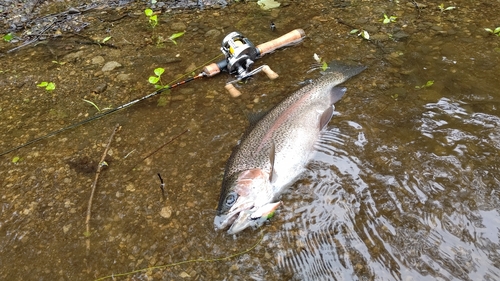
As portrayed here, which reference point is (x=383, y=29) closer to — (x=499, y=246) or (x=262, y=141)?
(x=262, y=141)

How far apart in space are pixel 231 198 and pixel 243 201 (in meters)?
0.11

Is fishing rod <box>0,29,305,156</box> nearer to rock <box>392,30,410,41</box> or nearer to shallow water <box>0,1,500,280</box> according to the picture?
shallow water <box>0,1,500,280</box>

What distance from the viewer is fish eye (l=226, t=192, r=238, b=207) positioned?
10.7 ft

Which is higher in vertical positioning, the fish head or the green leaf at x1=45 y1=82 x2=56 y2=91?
the fish head

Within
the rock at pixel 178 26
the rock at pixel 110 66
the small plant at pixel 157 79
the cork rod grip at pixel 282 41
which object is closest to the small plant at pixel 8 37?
the rock at pixel 110 66

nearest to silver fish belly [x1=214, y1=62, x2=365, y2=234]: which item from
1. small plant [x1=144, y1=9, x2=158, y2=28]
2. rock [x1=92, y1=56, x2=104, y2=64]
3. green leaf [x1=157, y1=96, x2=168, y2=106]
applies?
green leaf [x1=157, y1=96, x2=168, y2=106]

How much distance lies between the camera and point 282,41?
5062 millimetres

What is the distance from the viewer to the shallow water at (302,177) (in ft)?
9.95

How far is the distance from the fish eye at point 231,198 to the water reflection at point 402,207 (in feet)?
1.52

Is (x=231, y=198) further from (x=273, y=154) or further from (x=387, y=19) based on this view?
(x=387, y=19)

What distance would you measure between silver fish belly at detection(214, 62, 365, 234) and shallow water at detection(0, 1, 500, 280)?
0.40ft

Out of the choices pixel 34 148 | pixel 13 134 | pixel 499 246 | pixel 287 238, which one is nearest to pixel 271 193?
pixel 287 238

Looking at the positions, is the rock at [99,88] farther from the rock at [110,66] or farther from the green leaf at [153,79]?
the green leaf at [153,79]

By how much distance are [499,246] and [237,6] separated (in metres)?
5.04
